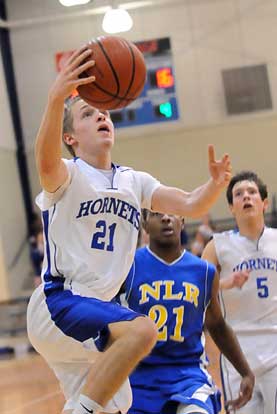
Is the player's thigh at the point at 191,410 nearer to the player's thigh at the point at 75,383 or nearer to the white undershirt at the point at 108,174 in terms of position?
the player's thigh at the point at 75,383

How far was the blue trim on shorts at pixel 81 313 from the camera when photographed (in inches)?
119

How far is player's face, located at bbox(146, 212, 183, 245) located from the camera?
4070mm

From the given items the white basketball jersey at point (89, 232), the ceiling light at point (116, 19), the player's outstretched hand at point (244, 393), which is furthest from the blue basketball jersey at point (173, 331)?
the ceiling light at point (116, 19)

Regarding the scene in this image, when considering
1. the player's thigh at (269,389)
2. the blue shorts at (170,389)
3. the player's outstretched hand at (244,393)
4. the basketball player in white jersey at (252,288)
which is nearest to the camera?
the blue shorts at (170,389)

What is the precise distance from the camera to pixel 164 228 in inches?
161

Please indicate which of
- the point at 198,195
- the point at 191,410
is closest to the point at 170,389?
the point at 191,410

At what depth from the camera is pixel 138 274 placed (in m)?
3.95

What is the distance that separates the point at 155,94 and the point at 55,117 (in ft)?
42.8

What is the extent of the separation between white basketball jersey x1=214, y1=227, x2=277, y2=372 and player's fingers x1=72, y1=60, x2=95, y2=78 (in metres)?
1.70

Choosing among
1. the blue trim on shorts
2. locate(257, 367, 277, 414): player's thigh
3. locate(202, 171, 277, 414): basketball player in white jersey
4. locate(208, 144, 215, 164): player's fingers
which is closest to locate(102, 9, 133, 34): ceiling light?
locate(202, 171, 277, 414): basketball player in white jersey

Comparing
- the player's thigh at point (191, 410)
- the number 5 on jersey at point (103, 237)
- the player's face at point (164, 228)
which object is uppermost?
the number 5 on jersey at point (103, 237)

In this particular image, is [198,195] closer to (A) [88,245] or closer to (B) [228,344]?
(A) [88,245]

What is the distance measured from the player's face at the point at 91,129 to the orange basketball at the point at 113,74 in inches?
6.1

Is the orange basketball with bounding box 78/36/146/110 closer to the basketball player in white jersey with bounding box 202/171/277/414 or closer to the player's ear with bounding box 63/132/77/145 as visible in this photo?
the player's ear with bounding box 63/132/77/145
